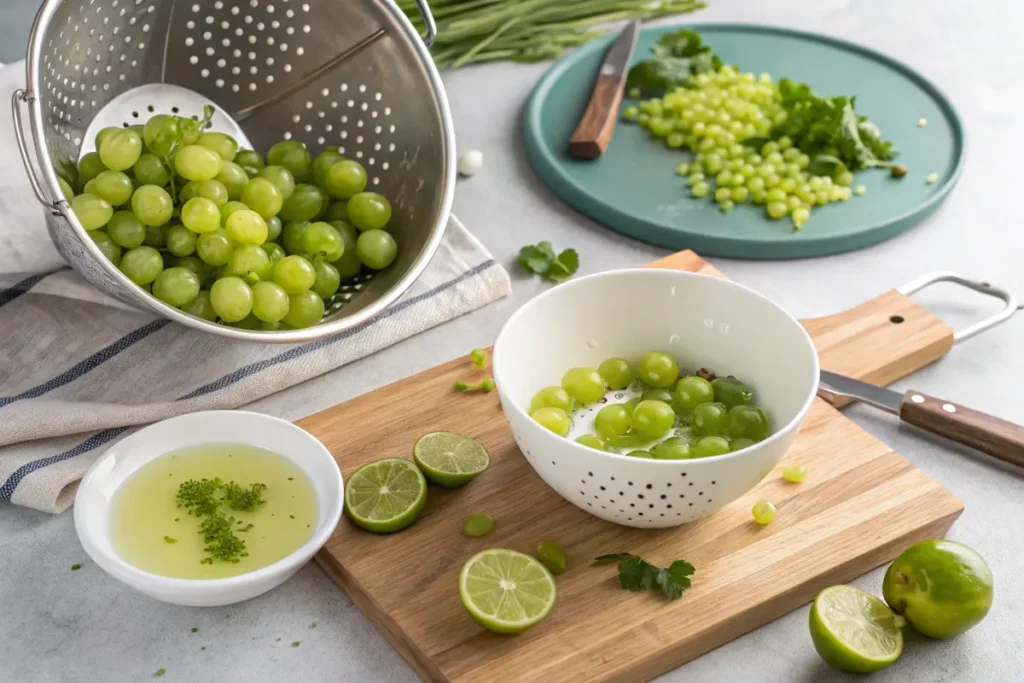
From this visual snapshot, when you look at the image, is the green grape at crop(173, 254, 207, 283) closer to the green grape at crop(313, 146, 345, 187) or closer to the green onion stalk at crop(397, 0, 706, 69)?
the green grape at crop(313, 146, 345, 187)

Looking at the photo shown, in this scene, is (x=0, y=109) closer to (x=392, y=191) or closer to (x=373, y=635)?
(x=392, y=191)

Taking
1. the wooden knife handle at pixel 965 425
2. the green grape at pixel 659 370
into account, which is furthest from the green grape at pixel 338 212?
the wooden knife handle at pixel 965 425

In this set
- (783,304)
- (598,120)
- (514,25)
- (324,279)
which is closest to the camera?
(324,279)

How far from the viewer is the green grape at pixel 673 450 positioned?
128 cm

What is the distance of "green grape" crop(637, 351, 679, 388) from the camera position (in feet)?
4.74

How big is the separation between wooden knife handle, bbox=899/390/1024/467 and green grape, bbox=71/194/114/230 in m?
1.13

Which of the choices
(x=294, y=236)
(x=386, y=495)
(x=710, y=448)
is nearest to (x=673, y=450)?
(x=710, y=448)

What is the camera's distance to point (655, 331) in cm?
150

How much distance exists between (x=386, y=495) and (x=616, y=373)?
0.35 m

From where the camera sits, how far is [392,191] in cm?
178

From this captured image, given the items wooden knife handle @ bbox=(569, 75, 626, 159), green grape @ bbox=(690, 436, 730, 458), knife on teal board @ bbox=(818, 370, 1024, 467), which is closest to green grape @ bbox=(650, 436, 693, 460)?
green grape @ bbox=(690, 436, 730, 458)

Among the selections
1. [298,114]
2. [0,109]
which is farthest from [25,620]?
[298,114]

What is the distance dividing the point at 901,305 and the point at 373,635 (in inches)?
38.7

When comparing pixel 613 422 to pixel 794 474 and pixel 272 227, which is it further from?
pixel 272 227
